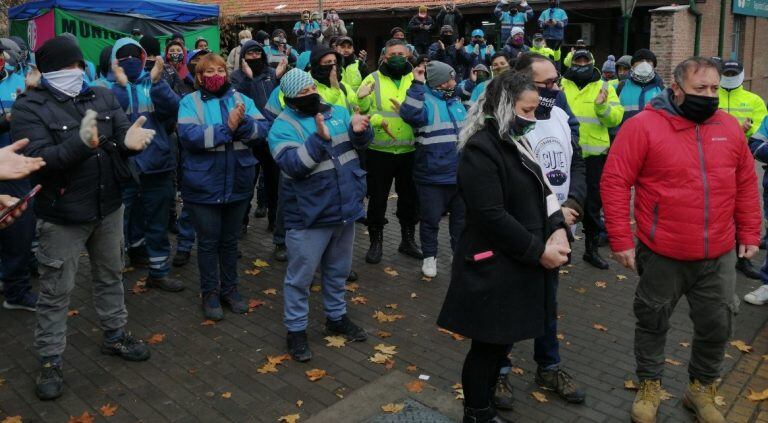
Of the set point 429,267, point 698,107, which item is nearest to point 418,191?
point 429,267

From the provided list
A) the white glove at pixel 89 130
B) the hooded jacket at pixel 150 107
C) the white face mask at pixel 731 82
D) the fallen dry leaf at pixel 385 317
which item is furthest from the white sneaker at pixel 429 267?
the white glove at pixel 89 130

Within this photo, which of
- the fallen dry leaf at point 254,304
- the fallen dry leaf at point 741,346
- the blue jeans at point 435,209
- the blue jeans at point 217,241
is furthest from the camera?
the blue jeans at point 435,209

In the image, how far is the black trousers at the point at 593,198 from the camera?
6965 millimetres

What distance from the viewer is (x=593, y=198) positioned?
23.2 ft

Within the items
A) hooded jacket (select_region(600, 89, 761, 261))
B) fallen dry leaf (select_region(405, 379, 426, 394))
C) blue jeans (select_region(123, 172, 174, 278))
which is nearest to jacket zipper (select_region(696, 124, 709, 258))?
hooded jacket (select_region(600, 89, 761, 261))

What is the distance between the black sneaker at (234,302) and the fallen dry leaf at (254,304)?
5 cm

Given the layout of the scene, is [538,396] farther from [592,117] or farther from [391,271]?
[592,117]

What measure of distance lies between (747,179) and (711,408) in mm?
1370

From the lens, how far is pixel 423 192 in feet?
21.4

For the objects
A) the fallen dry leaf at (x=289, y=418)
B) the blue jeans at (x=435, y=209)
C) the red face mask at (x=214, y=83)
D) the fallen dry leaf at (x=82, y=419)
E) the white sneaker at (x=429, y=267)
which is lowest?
the fallen dry leaf at (x=289, y=418)

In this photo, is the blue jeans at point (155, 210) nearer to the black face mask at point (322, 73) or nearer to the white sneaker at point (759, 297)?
the black face mask at point (322, 73)

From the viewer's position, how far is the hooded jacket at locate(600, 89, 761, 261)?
12.5 feet

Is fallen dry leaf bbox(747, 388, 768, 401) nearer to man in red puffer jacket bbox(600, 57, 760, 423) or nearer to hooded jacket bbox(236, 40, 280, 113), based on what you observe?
man in red puffer jacket bbox(600, 57, 760, 423)

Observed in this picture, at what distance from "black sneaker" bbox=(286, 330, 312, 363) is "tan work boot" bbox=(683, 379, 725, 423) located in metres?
2.51
